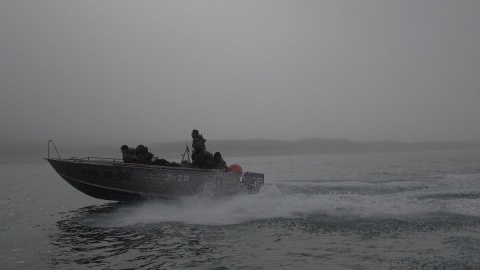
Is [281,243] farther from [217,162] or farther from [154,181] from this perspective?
[154,181]

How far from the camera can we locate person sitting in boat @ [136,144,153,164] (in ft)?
43.0

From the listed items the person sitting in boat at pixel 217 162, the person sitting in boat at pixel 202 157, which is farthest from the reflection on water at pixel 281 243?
the person sitting in boat at pixel 217 162

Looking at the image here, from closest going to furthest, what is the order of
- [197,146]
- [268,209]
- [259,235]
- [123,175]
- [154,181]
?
[259,235], [268,209], [154,181], [123,175], [197,146]

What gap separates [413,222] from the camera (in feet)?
31.9

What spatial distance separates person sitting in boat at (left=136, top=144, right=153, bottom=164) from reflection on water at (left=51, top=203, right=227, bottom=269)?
2665 millimetres

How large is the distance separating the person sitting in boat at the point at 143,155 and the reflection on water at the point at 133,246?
266 centimetres

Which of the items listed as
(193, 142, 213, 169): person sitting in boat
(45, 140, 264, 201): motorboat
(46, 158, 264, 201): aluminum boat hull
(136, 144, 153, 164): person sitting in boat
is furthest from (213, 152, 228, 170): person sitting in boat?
(136, 144, 153, 164): person sitting in boat

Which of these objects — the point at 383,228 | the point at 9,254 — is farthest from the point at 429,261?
the point at 9,254

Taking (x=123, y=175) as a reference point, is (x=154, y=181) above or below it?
below

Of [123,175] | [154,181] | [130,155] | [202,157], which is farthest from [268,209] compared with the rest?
[130,155]

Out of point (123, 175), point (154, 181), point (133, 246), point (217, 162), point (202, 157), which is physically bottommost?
point (133, 246)

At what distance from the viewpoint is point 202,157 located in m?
12.9

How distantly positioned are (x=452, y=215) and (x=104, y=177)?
11.7 meters

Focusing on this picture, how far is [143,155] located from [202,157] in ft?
7.49
